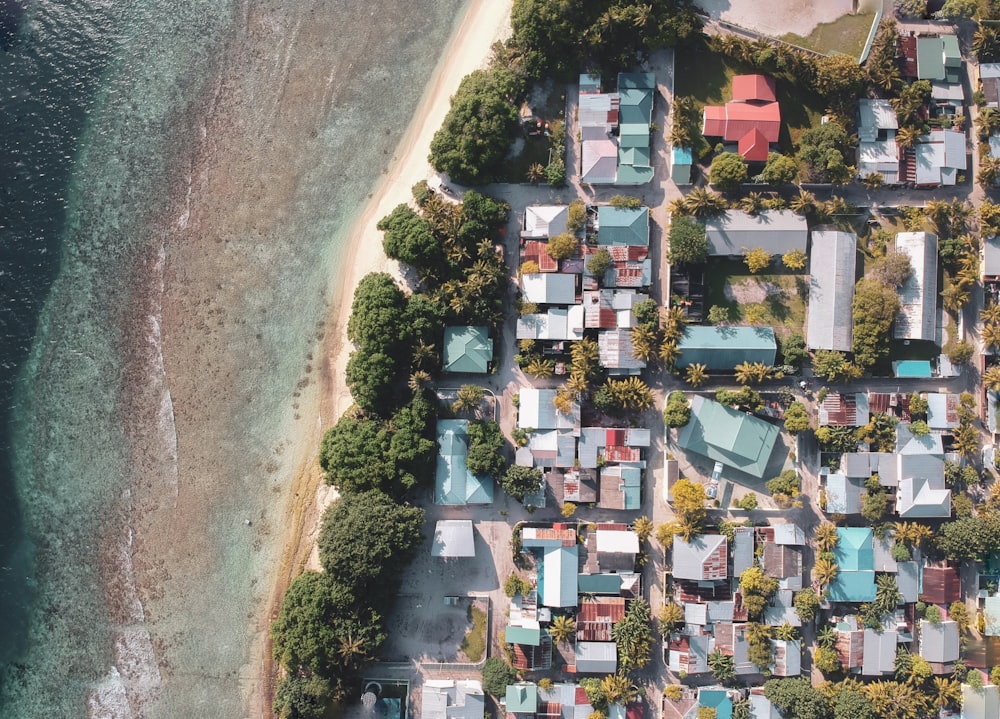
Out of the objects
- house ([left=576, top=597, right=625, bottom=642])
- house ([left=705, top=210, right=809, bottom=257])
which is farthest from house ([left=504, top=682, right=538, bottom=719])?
house ([left=705, top=210, right=809, bottom=257])

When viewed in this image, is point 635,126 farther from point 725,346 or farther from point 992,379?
point 992,379

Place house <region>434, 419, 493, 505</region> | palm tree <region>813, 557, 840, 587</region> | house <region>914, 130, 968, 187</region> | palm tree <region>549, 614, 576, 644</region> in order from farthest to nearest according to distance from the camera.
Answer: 1. house <region>914, 130, 968, 187</region>
2. house <region>434, 419, 493, 505</region>
3. palm tree <region>813, 557, 840, 587</region>
4. palm tree <region>549, 614, 576, 644</region>

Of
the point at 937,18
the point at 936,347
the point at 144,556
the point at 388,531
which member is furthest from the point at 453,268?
the point at 937,18

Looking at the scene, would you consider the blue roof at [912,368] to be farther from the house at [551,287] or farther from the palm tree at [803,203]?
the house at [551,287]

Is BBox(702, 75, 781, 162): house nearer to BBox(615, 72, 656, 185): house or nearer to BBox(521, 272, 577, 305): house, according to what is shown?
BBox(615, 72, 656, 185): house

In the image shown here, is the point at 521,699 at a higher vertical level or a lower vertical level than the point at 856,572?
lower

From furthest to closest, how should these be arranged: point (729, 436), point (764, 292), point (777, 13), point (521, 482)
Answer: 1. point (777, 13)
2. point (764, 292)
3. point (729, 436)
4. point (521, 482)

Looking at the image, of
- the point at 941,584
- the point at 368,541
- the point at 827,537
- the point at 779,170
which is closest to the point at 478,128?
the point at 779,170
